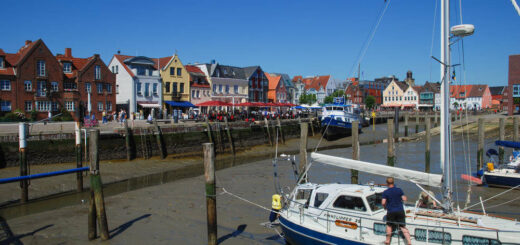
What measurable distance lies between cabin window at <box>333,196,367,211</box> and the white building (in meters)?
44.5

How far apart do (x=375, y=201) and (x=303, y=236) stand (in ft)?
7.31

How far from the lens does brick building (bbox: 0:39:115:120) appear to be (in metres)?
39.8

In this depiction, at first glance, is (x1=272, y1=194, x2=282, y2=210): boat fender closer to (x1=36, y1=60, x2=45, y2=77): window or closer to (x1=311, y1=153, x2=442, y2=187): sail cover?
(x1=311, y1=153, x2=442, y2=187): sail cover

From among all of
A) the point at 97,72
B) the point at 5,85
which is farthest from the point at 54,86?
the point at 97,72

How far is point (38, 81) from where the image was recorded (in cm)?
4172

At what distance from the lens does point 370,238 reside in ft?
32.3

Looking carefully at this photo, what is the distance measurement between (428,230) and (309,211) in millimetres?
3235

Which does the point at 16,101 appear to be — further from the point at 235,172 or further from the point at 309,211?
the point at 309,211

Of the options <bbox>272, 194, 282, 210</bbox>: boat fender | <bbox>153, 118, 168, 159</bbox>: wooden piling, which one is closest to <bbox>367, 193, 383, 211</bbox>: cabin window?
<bbox>272, 194, 282, 210</bbox>: boat fender

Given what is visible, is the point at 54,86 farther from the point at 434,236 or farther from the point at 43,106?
the point at 434,236

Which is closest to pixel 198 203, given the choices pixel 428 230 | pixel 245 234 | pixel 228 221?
pixel 228 221

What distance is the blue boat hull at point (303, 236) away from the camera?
33.4ft

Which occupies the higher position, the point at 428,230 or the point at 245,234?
the point at 428,230

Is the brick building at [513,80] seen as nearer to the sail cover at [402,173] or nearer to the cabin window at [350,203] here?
the sail cover at [402,173]
